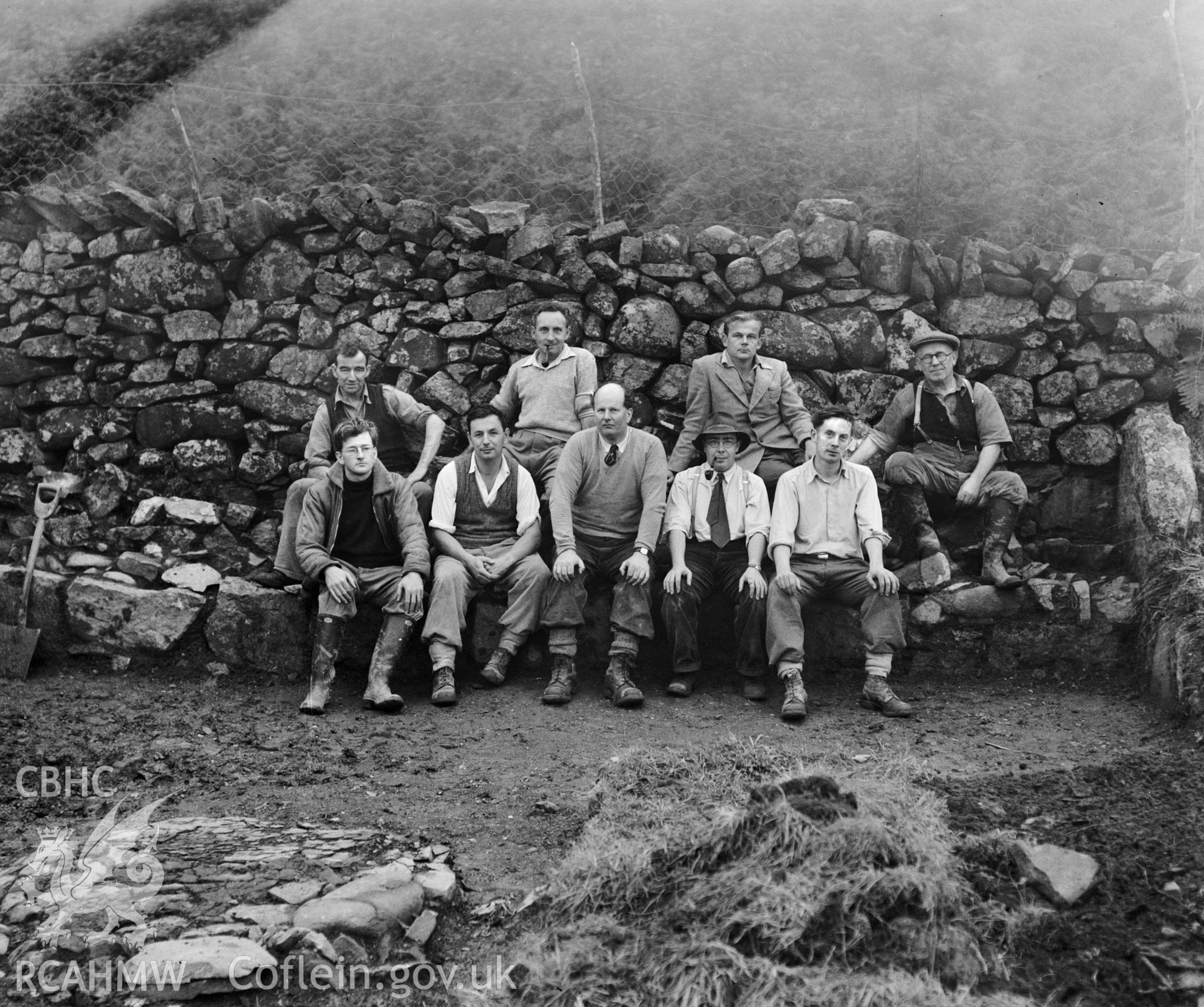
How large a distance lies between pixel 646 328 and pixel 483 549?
2.21 metres

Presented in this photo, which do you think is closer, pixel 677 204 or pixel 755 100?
pixel 677 204

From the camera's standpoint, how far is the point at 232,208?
7.81 m

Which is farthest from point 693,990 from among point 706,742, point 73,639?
point 73,639

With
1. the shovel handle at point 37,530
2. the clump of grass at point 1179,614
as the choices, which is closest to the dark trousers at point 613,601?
the clump of grass at point 1179,614

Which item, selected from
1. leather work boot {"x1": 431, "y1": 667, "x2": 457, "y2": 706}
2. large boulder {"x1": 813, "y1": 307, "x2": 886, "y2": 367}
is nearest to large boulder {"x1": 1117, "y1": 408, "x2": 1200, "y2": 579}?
large boulder {"x1": 813, "y1": 307, "x2": 886, "y2": 367}

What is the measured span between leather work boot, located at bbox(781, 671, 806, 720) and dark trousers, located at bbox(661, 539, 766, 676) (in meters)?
0.31

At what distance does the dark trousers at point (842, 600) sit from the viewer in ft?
18.9

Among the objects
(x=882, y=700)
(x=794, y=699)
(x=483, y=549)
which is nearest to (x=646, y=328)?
(x=483, y=549)

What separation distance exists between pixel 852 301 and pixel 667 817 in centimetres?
471

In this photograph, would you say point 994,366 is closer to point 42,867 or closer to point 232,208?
point 232,208

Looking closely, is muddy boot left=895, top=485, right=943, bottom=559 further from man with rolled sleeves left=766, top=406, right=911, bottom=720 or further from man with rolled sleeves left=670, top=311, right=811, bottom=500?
man with rolled sleeves left=670, top=311, right=811, bottom=500

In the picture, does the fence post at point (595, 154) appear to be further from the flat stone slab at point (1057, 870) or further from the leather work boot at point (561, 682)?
the flat stone slab at point (1057, 870)

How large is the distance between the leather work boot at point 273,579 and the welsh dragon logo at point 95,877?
7.68 feet

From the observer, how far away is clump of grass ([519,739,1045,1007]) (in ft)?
10.5
